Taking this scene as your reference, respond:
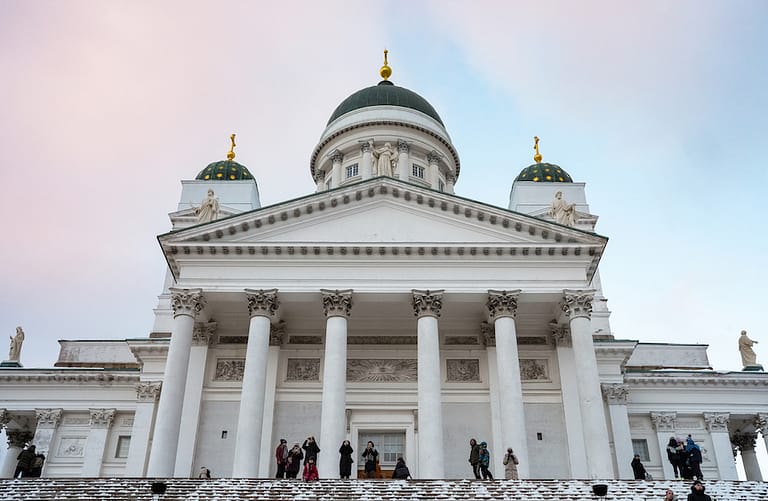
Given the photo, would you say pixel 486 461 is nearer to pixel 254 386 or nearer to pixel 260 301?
pixel 254 386

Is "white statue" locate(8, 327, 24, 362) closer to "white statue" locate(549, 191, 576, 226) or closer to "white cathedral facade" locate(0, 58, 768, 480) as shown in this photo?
"white cathedral facade" locate(0, 58, 768, 480)

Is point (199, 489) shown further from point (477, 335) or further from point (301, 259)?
point (477, 335)

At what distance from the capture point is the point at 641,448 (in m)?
28.5

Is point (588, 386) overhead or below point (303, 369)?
below

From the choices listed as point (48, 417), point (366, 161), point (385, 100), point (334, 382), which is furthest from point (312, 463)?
point (385, 100)

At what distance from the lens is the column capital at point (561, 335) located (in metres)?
24.0

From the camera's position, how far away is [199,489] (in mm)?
15570

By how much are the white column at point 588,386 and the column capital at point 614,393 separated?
6.11m

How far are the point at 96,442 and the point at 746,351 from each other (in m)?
26.8

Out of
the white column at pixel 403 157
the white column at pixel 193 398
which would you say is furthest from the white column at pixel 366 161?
the white column at pixel 193 398

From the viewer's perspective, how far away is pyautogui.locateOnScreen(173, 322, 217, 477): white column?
22.5 meters

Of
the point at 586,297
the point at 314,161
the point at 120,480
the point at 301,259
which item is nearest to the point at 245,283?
the point at 301,259

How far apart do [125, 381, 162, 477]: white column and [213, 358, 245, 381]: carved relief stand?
3.80m

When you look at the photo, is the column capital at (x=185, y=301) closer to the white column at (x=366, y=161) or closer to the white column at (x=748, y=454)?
the white column at (x=366, y=161)
